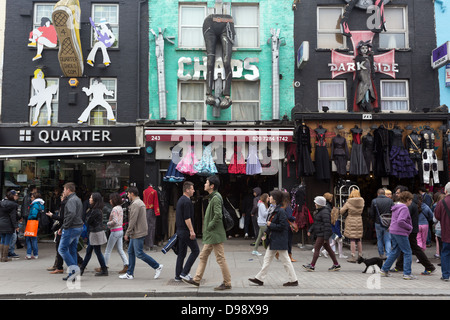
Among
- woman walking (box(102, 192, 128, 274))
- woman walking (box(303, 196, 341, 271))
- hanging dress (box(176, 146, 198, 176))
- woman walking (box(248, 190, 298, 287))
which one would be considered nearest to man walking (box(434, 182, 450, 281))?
woman walking (box(303, 196, 341, 271))

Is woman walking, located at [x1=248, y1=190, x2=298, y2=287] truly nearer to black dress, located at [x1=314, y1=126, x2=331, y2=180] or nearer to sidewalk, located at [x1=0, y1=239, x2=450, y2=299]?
sidewalk, located at [x1=0, y1=239, x2=450, y2=299]

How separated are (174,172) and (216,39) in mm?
5097

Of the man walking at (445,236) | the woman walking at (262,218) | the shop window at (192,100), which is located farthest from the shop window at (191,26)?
the man walking at (445,236)

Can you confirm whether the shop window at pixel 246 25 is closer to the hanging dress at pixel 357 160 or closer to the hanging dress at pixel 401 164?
the hanging dress at pixel 357 160

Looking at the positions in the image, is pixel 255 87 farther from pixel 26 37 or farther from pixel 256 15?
pixel 26 37

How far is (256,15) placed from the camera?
15.5 metres

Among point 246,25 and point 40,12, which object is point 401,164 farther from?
point 40,12

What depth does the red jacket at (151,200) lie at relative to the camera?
1315cm

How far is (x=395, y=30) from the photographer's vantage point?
1540 cm

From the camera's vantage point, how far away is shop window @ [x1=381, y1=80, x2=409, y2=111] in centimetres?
1502

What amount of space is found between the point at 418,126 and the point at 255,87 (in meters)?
6.00

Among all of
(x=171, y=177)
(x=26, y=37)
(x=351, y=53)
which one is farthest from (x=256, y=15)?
(x=26, y=37)

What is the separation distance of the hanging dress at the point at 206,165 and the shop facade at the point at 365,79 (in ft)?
10.9

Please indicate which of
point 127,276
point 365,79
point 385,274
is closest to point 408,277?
point 385,274
